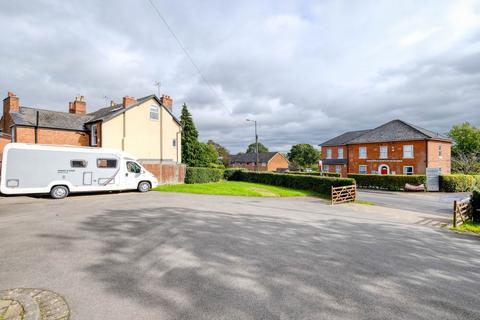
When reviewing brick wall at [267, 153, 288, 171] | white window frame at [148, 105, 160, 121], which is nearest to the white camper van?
white window frame at [148, 105, 160, 121]

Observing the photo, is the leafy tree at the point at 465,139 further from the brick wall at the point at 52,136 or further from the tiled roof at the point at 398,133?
the brick wall at the point at 52,136

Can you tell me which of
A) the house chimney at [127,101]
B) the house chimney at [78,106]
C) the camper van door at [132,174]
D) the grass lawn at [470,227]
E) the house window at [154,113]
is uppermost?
the house chimney at [78,106]

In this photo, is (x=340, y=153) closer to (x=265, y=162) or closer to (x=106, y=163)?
(x=265, y=162)

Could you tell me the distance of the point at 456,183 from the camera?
2619 cm

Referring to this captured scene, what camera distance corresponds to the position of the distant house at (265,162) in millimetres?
75644

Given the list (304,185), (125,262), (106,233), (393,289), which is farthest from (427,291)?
(304,185)

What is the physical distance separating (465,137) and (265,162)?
47.9 m

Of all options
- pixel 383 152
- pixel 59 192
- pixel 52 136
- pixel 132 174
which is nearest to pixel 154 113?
pixel 52 136

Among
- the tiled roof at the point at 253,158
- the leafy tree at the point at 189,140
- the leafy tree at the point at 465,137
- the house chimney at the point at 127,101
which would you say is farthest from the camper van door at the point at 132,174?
the leafy tree at the point at 465,137

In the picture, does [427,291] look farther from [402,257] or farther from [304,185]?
[304,185]

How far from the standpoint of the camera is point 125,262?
5199mm

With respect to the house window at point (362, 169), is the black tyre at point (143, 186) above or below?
below

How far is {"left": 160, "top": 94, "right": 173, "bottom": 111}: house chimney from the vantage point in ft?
A: 89.4

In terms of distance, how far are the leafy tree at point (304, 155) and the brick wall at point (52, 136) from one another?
6922 centimetres
